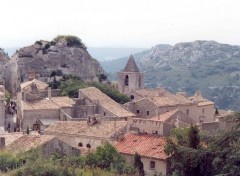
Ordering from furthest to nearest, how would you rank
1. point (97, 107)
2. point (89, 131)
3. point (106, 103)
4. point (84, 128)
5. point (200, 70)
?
point (200, 70) → point (106, 103) → point (97, 107) → point (84, 128) → point (89, 131)

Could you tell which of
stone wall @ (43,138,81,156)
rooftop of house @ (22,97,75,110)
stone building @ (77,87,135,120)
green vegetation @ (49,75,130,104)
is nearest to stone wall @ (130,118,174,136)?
stone building @ (77,87,135,120)

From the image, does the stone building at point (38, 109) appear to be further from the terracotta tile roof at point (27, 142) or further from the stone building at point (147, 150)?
the stone building at point (147, 150)

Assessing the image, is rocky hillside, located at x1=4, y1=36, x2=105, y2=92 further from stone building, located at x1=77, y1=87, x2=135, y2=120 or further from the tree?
the tree

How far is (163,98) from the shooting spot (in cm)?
4756

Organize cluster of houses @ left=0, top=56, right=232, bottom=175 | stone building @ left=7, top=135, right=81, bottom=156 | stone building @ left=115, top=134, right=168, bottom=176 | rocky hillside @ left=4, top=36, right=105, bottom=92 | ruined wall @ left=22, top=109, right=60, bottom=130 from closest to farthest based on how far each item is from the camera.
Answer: stone building @ left=115, top=134, right=168, bottom=176 < stone building @ left=7, top=135, right=81, bottom=156 < cluster of houses @ left=0, top=56, right=232, bottom=175 < ruined wall @ left=22, top=109, right=60, bottom=130 < rocky hillside @ left=4, top=36, right=105, bottom=92

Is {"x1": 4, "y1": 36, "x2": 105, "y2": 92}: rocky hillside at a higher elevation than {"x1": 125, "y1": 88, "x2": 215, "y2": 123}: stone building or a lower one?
higher

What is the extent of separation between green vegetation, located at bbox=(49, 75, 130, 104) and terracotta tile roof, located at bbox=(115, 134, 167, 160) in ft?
50.4

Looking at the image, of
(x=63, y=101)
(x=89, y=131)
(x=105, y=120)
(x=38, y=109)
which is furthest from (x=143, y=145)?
(x=63, y=101)

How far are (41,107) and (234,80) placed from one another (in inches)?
3597

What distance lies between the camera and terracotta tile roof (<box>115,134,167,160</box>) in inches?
1258

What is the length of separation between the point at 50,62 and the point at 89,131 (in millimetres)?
25040

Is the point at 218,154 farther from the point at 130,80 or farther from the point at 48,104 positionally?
the point at 130,80

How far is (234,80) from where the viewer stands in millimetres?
129250

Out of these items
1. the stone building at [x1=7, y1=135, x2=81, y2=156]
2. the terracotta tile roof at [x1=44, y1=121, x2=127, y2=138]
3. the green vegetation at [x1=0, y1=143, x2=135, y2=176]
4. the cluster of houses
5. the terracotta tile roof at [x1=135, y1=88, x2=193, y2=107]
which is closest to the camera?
the green vegetation at [x1=0, y1=143, x2=135, y2=176]
